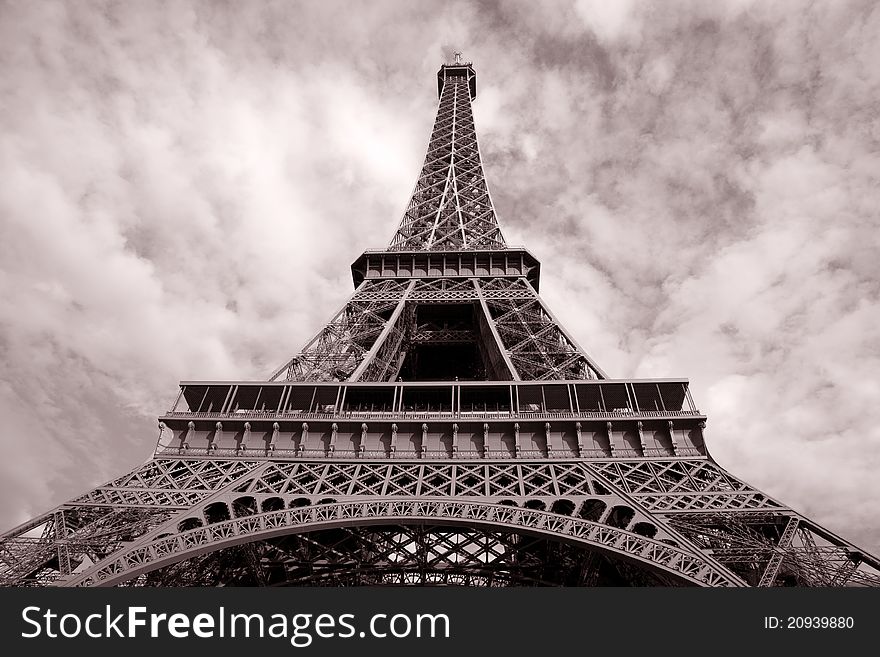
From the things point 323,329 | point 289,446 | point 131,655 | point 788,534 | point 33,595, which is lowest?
point 131,655

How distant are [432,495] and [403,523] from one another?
1.30 meters

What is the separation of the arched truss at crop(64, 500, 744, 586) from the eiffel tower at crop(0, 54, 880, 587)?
0.05 m

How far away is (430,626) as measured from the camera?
9656mm

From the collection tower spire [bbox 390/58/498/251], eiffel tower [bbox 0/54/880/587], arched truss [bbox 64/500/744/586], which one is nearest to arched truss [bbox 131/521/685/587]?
eiffel tower [bbox 0/54/880/587]

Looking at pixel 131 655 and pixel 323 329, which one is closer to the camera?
pixel 131 655

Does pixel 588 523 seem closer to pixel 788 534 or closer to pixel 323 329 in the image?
pixel 788 534

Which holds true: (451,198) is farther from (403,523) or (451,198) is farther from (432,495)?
(403,523)

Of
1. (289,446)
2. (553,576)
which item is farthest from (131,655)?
(553,576)

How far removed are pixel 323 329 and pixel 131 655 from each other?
17.6m

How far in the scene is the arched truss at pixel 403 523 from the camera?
13.1 m

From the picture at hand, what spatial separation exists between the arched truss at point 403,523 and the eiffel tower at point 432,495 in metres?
0.05

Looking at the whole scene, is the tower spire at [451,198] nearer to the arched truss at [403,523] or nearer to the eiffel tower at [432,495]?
the eiffel tower at [432,495]

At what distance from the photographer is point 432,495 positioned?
15961 mm

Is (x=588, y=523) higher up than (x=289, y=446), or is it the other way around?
(x=289, y=446)
